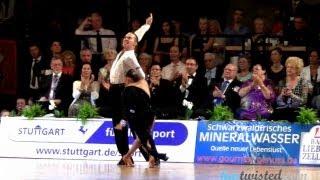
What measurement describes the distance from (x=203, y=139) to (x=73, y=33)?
17.1 feet

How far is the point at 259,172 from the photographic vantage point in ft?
48.6

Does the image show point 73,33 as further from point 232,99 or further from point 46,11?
point 232,99

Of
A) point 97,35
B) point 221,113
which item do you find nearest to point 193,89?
point 221,113

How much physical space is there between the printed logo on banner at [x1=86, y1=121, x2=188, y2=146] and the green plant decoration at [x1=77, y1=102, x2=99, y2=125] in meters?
Answer: 0.28

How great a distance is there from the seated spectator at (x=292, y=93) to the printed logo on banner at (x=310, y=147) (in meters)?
0.43

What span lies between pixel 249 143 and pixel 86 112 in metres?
3.06

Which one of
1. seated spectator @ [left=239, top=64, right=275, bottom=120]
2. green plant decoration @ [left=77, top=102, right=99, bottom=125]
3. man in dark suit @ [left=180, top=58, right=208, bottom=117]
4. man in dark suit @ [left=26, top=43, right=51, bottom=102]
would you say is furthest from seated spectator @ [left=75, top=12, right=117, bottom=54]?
seated spectator @ [left=239, top=64, right=275, bottom=120]

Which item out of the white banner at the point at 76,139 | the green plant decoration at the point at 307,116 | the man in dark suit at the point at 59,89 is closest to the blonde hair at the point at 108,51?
the man in dark suit at the point at 59,89

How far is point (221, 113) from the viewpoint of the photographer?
56.1 ft

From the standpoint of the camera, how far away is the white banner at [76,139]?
17.3 m

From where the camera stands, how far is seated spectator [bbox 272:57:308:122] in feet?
55.6

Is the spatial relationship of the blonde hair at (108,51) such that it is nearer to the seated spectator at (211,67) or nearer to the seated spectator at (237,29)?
the seated spectator at (211,67)

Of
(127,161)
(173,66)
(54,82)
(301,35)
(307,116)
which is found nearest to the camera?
(127,161)

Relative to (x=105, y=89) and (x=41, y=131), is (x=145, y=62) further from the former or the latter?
(x=41, y=131)
